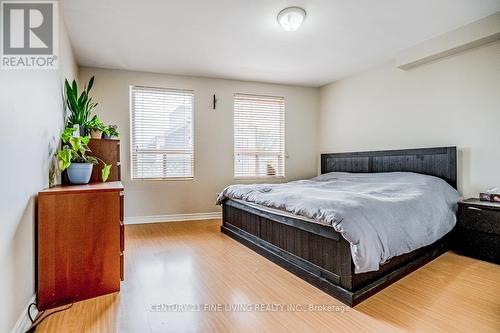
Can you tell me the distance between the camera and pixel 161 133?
4.71 meters

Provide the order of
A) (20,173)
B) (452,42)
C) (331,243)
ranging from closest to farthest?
(20,173) → (331,243) → (452,42)

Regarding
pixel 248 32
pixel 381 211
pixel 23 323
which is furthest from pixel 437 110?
pixel 23 323

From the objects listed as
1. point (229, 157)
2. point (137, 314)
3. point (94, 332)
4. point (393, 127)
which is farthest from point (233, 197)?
point (393, 127)

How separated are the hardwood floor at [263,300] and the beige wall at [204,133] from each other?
5.74 ft

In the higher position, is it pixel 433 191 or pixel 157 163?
pixel 157 163

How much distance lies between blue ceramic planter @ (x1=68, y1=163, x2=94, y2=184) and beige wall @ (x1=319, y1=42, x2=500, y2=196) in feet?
12.8

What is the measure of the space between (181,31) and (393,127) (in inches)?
125

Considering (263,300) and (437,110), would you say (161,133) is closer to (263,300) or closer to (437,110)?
(263,300)

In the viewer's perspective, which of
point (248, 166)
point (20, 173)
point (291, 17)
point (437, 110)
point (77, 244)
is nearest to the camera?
point (20, 173)

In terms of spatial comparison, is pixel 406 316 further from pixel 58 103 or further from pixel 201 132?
pixel 201 132

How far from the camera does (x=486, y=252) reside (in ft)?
9.29

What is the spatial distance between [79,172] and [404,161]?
3845 millimetres

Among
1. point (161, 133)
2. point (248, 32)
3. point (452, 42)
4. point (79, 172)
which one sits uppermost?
point (248, 32)

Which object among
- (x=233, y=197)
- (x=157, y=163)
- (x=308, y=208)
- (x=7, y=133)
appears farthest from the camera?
(x=157, y=163)
